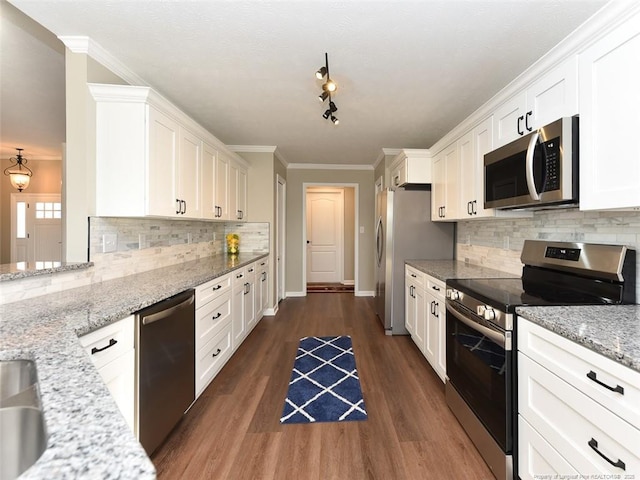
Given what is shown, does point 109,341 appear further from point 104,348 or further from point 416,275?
point 416,275

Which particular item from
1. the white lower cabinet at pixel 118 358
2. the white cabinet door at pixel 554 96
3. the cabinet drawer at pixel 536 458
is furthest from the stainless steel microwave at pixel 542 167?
the white lower cabinet at pixel 118 358

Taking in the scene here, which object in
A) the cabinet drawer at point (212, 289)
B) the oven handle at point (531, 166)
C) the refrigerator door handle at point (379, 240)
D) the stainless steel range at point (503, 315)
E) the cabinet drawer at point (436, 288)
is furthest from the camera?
the refrigerator door handle at point (379, 240)

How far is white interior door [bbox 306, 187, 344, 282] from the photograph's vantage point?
666cm

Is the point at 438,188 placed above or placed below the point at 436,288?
above

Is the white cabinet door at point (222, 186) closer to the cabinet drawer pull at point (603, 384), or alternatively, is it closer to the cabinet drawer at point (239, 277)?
the cabinet drawer at point (239, 277)

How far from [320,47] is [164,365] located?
2146 millimetres

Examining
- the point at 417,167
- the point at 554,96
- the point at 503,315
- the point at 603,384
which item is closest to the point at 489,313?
the point at 503,315

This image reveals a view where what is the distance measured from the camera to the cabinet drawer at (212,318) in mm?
2055

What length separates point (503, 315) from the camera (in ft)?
4.57

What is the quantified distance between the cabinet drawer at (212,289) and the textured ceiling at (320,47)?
1596 mm

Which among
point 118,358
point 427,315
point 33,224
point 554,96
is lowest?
point 427,315

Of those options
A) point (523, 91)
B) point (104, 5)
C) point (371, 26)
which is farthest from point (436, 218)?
point (104, 5)

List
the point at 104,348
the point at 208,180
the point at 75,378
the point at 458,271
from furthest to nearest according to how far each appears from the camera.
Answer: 1. the point at 208,180
2. the point at 458,271
3. the point at 104,348
4. the point at 75,378

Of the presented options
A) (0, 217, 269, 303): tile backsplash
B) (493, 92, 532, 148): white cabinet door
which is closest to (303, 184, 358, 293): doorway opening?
(0, 217, 269, 303): tile backsplash
